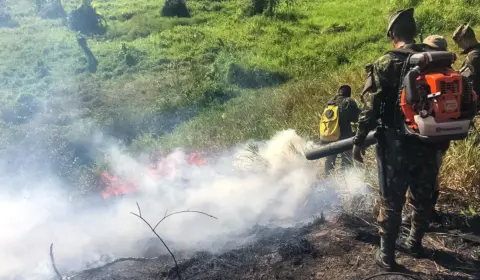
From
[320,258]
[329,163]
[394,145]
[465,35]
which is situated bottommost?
[320,258]

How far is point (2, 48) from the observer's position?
2091cm

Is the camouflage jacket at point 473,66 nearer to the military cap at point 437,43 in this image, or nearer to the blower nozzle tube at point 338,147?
the military cap at point 437,43

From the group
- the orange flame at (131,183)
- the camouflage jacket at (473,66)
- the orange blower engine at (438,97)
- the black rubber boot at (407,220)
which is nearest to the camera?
the orange blower engine at (438,97)

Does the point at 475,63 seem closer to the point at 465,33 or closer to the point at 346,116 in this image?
the point at 465,33

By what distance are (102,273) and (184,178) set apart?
421cm

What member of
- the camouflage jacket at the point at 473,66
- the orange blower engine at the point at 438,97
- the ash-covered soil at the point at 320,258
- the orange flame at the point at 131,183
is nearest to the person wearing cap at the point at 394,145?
the orange blower engine at the point at 438,97

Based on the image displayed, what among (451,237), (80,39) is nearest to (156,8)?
(80,39)

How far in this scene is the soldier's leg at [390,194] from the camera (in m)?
3.23

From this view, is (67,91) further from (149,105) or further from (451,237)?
(451,237)

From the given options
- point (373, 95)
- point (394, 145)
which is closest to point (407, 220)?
point (394, 145)

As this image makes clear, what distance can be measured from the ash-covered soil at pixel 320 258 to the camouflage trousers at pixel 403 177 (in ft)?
1.29

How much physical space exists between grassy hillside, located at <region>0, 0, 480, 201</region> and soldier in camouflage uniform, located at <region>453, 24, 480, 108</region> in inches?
172

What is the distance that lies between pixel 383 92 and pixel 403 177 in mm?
626

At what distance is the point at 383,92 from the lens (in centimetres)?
316
